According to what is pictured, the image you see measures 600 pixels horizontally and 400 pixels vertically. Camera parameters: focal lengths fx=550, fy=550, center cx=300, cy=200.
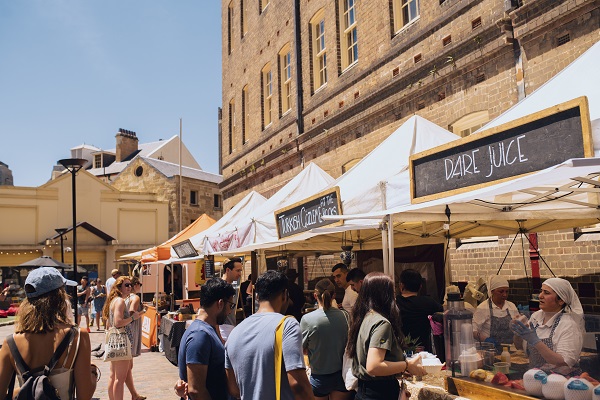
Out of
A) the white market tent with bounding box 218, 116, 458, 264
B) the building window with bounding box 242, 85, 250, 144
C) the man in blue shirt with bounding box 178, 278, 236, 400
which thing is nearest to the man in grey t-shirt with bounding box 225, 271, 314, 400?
the man in blue shirt with bounding box 178, 278, 236, 400

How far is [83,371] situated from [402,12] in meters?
11.5

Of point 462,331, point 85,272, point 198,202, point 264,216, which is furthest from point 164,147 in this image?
point 462,331

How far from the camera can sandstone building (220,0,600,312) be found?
8680 millimetres

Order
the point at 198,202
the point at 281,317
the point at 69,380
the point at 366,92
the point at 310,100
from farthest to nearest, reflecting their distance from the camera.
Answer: the point at 198,202 → the point at 310,100 → the point at 366,92 → the point at 281,317 → the point at 69,380

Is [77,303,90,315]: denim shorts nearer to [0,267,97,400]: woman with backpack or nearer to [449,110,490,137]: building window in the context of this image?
[449,110,490,137]: building window

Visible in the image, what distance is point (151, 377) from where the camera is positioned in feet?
33.1

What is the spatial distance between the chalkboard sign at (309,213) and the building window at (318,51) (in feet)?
30.3

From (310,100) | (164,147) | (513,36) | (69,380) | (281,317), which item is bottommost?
(69,380)

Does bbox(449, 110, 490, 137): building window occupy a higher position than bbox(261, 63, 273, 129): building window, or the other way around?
bbox(261, 63, 273, 129): building window

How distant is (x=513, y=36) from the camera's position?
918 cm

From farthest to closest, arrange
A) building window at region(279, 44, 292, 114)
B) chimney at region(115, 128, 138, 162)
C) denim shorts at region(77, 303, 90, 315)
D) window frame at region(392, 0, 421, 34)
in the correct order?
chimney at region(115, 128, 138, 162) < denim shorts at region(77, 303, 90, 315) < building window at region(279, 44, 292, 114) < window frame at region(392, 0, 421, 34)

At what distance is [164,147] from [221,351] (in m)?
51.7

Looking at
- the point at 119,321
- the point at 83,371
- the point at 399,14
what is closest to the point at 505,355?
the point at 83,371

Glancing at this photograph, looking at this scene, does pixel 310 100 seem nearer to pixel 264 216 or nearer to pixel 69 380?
pixel 264 216
